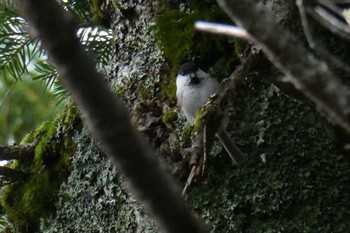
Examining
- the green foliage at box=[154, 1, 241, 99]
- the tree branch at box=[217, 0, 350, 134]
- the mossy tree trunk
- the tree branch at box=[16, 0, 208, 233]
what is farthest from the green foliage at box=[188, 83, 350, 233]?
the tree branch at box=[16, 0, 208, 233]

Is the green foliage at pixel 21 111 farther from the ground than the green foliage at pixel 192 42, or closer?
farther from the ground

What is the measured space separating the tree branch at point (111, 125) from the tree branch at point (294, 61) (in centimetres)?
17

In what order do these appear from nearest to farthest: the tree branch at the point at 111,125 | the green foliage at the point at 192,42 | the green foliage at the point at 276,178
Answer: the tree branch at the point at 111,125, the green foliage at the point at 276,178, the green foliage at the point at 192,42

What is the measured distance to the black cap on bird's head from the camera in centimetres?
198

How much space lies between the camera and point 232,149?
1.65 meters

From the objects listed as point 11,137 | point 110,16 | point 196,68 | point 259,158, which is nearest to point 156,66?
point 196,68

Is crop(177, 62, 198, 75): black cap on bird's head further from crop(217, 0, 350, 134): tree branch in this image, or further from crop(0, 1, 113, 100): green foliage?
crop(217, 0, 350, 134): tree branch

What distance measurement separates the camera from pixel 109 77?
Result: 2.16 metres

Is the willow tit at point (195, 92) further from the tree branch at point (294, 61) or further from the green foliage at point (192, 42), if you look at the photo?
the tree branch at point (294, 61)

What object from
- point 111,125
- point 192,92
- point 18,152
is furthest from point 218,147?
point 111,125

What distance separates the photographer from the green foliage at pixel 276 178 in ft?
5.21

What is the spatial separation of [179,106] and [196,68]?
0.15 metres

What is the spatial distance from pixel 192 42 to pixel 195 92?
1.45ft

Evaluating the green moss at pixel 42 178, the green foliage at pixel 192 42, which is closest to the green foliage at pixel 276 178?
the green foliage at pixel 192 42
